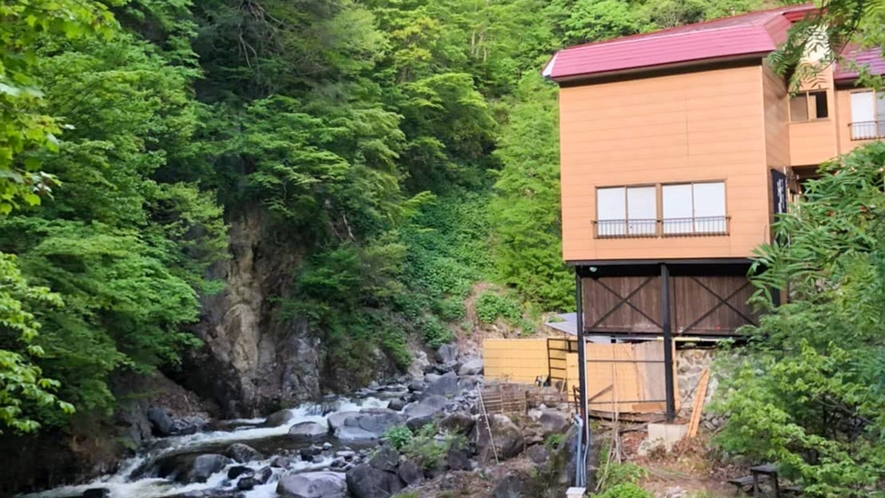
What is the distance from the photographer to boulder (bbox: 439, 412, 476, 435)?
14.8 meters

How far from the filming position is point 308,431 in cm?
1809

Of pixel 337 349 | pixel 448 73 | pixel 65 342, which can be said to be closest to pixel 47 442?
pixel 65 342

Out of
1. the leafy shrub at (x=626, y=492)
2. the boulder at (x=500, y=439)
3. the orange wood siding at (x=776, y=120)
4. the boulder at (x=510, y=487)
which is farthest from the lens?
the boulder at (x=500, y=439)

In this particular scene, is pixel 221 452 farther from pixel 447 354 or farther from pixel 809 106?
pixel 809 106

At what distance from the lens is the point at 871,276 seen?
4664 mm

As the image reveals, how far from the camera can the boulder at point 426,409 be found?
1743 centimetres

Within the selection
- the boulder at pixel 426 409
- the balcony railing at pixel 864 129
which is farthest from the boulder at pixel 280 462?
the balcony railing at pixel 864 129

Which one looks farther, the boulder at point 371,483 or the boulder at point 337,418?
the boulder at point 337,418

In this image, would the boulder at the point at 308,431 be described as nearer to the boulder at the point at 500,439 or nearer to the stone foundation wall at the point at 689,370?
the boulder at the point at 500,439

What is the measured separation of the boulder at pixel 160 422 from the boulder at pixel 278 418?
2664mm

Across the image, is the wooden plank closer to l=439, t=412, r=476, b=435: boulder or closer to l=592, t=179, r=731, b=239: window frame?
l=592, t=179, r=731, b=239: window frame

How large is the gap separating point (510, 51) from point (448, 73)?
304 inches

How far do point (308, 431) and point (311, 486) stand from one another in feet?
Result: 14.9

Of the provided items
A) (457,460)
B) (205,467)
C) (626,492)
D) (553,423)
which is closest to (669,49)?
(553,423)
